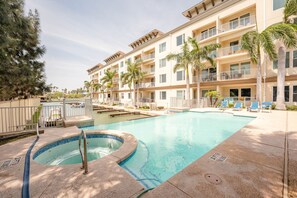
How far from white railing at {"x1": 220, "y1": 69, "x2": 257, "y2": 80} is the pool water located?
54.2 ft

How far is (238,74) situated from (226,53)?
3.23m

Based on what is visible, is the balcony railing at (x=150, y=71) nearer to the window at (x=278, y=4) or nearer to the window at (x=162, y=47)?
the window at (x=162, y=47)

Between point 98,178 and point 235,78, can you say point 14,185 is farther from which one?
point 235,78

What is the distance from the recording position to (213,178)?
2617mm

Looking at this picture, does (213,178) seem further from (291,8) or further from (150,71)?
(150,71)

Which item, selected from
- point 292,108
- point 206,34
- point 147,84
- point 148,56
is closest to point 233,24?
point 206,34

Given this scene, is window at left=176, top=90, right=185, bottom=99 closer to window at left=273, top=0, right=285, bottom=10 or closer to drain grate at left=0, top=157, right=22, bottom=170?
window at left=273, top=0, right=285, bottom=10

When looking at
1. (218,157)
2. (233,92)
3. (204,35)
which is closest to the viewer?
(218,157)

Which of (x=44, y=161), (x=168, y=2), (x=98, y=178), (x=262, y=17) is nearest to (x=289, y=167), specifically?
(x=98, y=178)

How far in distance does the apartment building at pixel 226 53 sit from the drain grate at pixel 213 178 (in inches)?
631

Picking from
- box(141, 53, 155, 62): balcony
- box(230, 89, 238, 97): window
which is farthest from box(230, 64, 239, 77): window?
box(141, 53, 155, 62): balcony

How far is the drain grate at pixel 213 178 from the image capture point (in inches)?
98.2

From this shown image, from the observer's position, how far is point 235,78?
53.4 ft

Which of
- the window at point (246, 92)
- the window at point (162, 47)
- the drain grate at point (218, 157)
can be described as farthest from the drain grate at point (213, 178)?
the window at point (162, 47)
